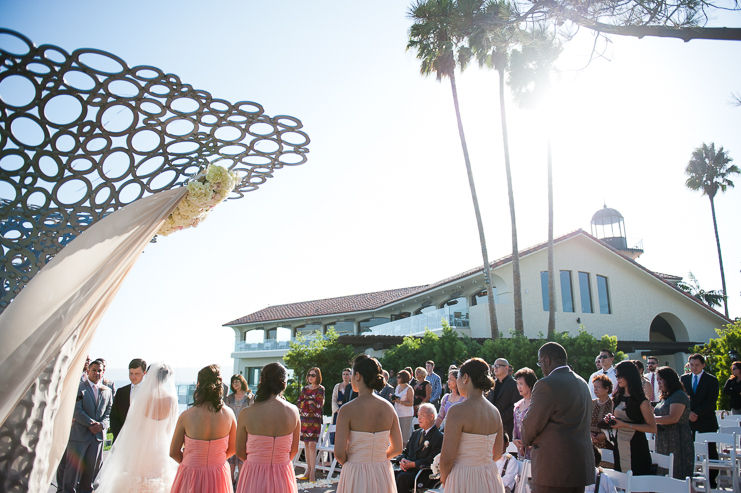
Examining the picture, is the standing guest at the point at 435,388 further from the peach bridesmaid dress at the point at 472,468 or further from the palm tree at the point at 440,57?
the palm tree at the point at 440,57

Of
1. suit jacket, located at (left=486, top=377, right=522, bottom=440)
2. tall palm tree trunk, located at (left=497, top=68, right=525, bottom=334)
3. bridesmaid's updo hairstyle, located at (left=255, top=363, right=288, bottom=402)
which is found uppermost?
tall palm tree trunk, located at (left=497, top=68, right=525, bottom=334)

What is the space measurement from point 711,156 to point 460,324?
24424mm

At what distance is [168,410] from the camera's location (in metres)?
6.23

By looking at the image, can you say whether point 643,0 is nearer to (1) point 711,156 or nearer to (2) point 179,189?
(2) point 179,189

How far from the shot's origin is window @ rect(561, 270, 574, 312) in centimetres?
2512

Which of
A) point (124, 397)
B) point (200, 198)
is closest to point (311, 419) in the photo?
point (124, 397)

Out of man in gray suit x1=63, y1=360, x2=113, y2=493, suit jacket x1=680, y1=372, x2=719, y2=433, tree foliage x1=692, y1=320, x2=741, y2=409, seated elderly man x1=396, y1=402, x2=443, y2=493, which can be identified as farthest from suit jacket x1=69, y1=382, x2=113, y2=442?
tree foliage x1=692, y1=320, x2=741, y2=409

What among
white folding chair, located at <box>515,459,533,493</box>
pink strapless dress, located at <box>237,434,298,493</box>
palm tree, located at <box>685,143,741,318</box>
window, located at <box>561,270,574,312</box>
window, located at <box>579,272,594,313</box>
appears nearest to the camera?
pink strapless dress, located at <box>237,434,298,493</box>

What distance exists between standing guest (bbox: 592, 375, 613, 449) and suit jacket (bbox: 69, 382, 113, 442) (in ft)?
21.8

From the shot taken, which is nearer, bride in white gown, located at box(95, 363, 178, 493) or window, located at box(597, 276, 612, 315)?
bride in white gown, located at box(95, 363, 178, 493)

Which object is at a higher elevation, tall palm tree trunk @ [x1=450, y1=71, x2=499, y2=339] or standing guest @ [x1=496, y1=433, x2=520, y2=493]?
tall palm tree trunk @ [x1=450, y1=71, x2=499, y2=339]

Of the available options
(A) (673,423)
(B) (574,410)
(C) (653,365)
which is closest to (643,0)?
(B) (574,410)

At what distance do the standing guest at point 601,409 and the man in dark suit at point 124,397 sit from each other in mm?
6130

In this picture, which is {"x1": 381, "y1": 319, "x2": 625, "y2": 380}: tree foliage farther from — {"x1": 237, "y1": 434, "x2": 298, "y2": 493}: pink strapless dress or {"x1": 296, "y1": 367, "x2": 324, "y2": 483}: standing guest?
{"x1": 237, "y1": 434, "x2": 298, "y2": 493}: pink strapless dress
